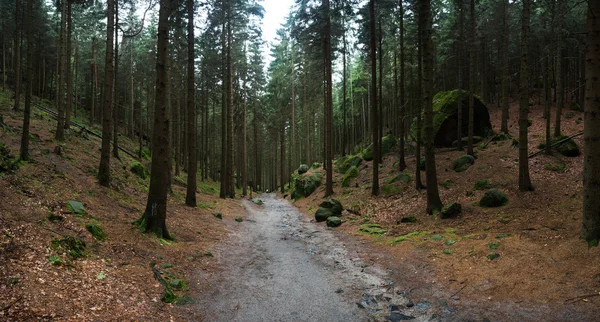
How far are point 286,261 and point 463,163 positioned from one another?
12363mm

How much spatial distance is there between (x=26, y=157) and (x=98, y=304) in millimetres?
8895

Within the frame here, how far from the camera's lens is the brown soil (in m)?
4.22

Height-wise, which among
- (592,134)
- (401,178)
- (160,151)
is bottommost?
(401,178)

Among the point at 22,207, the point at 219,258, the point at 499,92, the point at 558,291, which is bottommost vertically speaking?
A: the point at 219,258

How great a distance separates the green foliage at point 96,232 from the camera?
7031 millimetres

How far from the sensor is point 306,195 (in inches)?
1009

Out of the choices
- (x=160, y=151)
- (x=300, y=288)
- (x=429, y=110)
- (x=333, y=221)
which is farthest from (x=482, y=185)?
(x=160, y=151)

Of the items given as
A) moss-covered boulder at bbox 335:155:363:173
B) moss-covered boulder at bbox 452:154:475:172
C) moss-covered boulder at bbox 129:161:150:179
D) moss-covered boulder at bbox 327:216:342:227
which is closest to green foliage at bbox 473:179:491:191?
moss-covered boulder at bbox 452:154:475:172

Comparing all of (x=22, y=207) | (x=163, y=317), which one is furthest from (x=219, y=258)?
(x=22, y=207)

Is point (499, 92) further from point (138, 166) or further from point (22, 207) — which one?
point (22, 207)

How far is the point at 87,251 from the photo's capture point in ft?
20.1

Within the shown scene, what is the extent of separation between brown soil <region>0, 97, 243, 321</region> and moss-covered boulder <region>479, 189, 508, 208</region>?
9.79 meters

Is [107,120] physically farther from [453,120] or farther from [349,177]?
[453,120]

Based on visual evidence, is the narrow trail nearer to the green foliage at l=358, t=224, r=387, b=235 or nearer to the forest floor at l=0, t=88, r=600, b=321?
the forest floor at l=0, t=88, r=600, b=321
